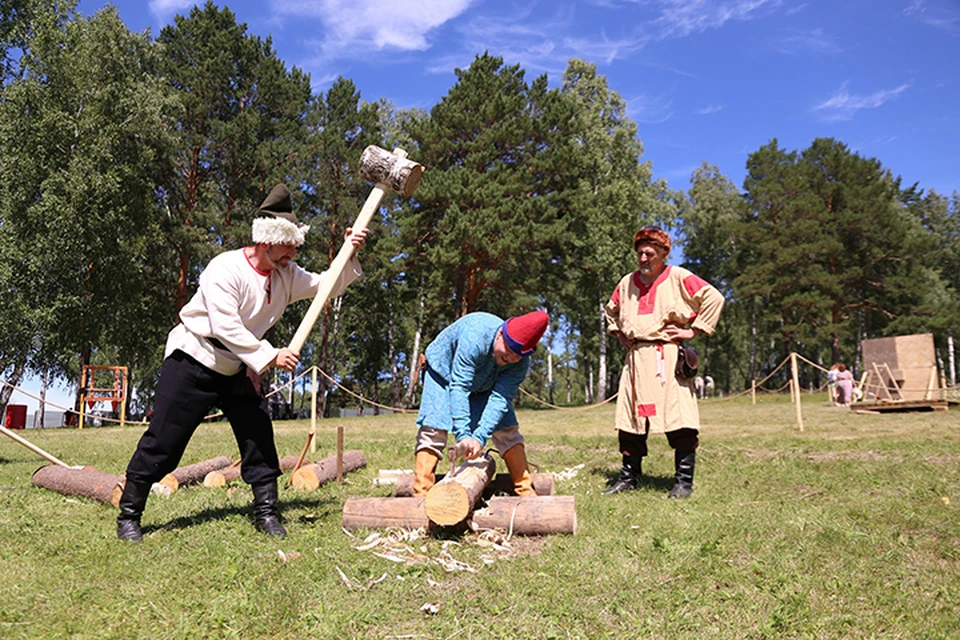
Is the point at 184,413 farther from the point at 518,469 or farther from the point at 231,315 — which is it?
the point at 518,469

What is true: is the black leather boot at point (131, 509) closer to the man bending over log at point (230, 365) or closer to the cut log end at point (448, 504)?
the man bending over log at point (230, 365)

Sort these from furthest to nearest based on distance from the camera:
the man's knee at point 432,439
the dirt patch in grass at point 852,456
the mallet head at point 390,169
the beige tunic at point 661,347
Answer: the dirt patch in grass at point 852,456, the beige tunic at point 661,347, the man's knee at point 432,439, the mallet head at point 390,169

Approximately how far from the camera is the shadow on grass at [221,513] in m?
4.68

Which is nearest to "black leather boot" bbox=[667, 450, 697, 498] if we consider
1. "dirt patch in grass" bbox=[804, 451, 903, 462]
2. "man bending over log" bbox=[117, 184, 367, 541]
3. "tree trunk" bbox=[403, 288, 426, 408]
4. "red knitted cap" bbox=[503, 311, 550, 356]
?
"red knitted cap" bbox=[503, 311, 550, 356]

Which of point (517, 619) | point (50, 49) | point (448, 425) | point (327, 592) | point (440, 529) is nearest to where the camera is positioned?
point (517, 619)

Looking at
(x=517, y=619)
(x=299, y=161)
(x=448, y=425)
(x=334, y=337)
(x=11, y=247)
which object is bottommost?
(x=517, y=619)

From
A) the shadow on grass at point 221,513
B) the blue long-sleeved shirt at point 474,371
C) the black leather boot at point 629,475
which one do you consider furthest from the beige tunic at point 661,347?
the shadow on grass at point 221,513

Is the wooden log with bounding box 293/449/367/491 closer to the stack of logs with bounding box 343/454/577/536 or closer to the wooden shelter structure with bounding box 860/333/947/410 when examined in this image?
the stack of logs with bounding box 343/454/577/536

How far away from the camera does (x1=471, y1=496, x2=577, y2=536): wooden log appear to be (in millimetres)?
4410

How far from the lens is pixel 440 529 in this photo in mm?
4480

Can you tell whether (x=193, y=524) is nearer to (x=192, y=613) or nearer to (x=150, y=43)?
(x=192, y=613)

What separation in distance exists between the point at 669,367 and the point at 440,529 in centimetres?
249

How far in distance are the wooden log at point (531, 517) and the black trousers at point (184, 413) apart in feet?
4.91

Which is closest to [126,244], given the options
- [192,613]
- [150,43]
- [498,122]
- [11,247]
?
[11,247]
